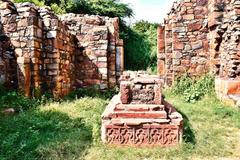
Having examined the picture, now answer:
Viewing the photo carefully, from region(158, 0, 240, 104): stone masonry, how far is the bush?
0.25 metres

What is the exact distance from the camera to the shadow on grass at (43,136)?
4457mm

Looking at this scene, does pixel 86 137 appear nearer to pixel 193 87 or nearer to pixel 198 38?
pixel 193 87

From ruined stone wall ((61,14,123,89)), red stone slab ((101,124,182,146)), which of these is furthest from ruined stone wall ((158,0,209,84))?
red stone slab ((101,124,182,146))

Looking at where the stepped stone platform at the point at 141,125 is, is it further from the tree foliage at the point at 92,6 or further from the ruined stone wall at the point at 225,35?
the tree foliage at the point at 92,6

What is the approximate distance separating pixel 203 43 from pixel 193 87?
1.52m

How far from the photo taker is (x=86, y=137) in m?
5.11

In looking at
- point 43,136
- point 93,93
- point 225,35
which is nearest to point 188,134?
point 43,136

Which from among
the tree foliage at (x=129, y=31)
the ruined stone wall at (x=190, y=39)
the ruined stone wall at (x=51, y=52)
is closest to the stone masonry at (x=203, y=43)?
the ruined stone wall at (x=190, y=39)

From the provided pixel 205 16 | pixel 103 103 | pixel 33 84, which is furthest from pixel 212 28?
pixel 33 84

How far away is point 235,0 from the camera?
7781 mm

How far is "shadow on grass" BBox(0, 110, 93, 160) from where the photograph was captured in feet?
14.6

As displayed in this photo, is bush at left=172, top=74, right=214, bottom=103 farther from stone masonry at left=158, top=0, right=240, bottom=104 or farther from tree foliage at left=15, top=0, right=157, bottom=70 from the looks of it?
tree foliage at left=15, top=0, right=157, bottom=70

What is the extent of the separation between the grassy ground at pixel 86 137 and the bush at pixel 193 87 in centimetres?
140

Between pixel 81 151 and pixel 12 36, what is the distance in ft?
12.4
